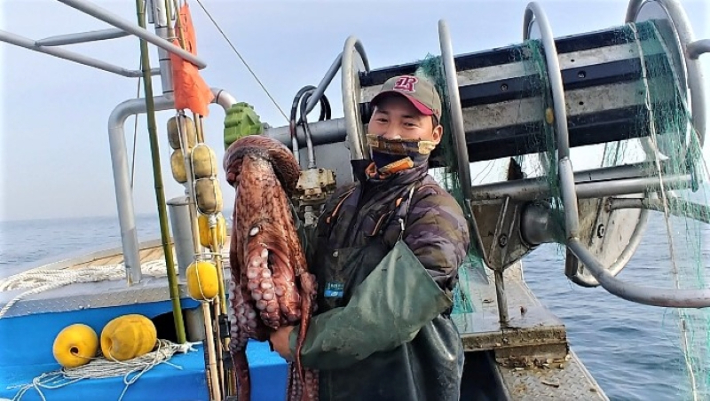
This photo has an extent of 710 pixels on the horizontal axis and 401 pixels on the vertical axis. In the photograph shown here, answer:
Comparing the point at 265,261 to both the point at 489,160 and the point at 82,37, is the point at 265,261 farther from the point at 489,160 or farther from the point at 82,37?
the point at 82,37

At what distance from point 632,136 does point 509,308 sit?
5.78ft

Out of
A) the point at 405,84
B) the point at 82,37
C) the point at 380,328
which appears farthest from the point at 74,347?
the point at 405,84

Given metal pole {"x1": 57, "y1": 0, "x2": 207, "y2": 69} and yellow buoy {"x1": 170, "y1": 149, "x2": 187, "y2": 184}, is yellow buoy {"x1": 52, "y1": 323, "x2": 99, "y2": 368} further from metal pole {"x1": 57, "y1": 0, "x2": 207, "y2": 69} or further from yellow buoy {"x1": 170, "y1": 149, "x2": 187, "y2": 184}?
metal pole {"x1": 57, "y1": 0, "x2": 207, "y2": 69}

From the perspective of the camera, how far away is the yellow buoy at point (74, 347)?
3.84 m

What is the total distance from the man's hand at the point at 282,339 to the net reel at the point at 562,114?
3.82ft

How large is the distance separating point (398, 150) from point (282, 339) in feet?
2.55

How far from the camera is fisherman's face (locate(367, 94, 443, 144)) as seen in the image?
1974 mm

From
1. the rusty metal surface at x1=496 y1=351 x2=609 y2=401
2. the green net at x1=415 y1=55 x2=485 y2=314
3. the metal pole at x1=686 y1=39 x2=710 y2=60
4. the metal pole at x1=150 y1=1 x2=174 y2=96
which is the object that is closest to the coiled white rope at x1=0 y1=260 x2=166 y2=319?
the metal pole at x1=150 y1=1 x2=174 y2=96

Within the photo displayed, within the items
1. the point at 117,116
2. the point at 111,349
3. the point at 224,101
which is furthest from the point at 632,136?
the point at 111,349

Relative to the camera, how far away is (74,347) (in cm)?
384

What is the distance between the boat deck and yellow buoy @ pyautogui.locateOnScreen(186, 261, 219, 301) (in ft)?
3.26

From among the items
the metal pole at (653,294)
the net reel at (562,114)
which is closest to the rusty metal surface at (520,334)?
the net reel at (562,114)

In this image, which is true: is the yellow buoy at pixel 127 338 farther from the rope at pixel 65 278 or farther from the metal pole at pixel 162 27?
the metal pole at pixel 162 27

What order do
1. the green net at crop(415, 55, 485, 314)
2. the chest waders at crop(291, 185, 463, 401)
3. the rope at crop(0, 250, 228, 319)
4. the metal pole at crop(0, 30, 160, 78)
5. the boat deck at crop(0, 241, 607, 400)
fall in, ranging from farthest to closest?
1. the rope at crop(0, 250, 228, 319)
2. the boat deck at crop(0, 241, 607, 400)
3. the green net at crop(415, 55, 485, 314)
4. the metal pole at crop(0, 30, 160, 78)
5. the chest waders at crop(291, 185, 463, 401)
